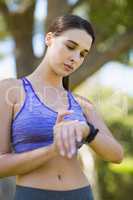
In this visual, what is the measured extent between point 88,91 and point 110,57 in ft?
16.3

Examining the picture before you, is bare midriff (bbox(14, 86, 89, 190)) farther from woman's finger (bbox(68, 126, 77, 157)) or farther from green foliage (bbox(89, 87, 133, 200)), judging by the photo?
green foliage (bbox(89, 87, 133, 200))

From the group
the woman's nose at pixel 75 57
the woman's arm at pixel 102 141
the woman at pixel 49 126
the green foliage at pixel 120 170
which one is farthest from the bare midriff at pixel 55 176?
the green foliage at pixel 120 170

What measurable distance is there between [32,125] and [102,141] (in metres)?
0.24

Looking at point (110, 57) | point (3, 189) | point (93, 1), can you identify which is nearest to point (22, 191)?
point (3, 189)

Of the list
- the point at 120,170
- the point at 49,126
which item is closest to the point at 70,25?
the point at 49,126

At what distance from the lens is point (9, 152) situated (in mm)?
1837

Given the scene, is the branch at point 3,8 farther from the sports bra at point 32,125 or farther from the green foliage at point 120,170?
the sports bra at point 32,125

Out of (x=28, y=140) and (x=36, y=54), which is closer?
(x=28, y=140)

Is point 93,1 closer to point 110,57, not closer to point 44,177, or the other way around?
point 110,57

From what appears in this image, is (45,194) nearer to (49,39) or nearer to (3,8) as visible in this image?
(49,39)

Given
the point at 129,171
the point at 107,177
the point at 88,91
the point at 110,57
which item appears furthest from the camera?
the point at 107,177

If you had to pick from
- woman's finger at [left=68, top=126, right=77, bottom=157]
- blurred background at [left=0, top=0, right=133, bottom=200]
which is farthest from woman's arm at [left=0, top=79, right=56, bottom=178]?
blurred background at [left=0, top=0, right=133, bottom=200]

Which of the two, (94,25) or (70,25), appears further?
(94,25)

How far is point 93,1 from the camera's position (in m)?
7.54
